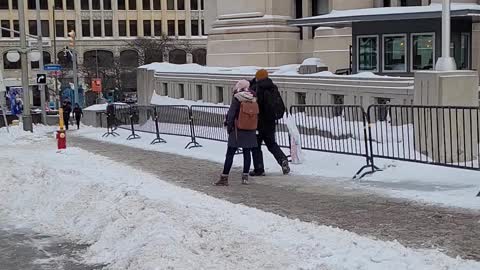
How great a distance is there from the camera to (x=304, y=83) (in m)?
19.9

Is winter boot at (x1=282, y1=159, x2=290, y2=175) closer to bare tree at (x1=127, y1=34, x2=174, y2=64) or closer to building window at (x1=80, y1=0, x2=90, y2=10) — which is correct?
bare tree at (x1=127, y1=34, x2=174, y2=64)

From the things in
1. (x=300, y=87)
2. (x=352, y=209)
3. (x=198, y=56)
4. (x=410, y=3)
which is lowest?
(x=352, y=209)

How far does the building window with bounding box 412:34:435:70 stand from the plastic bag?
→ 887 cm

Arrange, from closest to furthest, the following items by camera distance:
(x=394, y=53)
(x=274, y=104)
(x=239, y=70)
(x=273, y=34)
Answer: (x=274, y=104) → (x=394, y=53) → (x=239, y=70) → (x=273, y=34)

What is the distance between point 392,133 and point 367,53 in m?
9.87

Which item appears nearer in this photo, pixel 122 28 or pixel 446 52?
pixel 446 52

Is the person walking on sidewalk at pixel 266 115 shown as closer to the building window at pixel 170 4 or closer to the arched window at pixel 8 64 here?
the arched window at pixel 8 64

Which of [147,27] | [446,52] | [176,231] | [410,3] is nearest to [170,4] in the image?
[147,27]

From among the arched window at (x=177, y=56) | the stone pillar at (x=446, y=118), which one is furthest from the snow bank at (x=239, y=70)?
the arched window at (x=177, y=56)

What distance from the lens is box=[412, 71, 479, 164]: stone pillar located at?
11.4m

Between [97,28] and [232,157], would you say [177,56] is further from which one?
[232,157]

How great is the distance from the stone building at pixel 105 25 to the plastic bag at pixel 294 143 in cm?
7224

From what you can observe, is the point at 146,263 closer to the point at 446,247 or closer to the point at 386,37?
the point at 446,247

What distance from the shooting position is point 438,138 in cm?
1141
